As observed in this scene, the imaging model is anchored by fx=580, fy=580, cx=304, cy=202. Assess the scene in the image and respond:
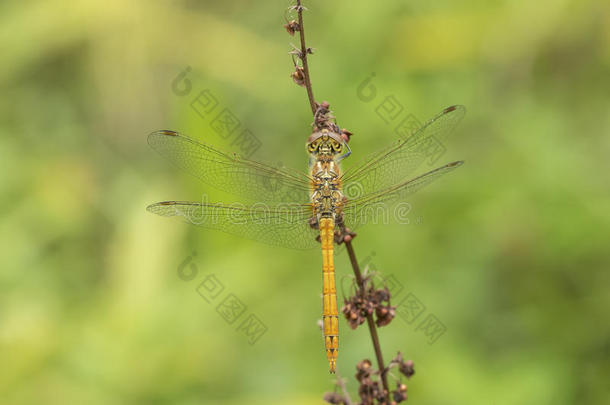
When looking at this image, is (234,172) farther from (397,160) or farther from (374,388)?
(374,388)

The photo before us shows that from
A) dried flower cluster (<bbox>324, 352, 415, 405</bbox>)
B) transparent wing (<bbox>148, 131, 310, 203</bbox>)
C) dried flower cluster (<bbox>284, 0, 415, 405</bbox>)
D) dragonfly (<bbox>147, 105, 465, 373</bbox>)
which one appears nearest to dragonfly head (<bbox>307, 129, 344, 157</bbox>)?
dragonfly (<bbox>147, 105, 465, 373</bbox>)

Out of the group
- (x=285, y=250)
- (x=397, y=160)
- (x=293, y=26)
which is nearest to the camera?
(x=293, y=26)

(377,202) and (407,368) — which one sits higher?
(377,202)

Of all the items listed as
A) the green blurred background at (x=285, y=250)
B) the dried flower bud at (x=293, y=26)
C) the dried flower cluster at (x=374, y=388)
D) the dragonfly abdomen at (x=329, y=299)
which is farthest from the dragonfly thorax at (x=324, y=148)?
the dried flower cluster at (x=374, y=388)

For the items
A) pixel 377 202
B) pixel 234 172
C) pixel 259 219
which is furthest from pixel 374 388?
pixel 234 172

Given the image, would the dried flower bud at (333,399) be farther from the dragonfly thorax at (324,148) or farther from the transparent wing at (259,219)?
the dragonfly thorax at (324,148)
